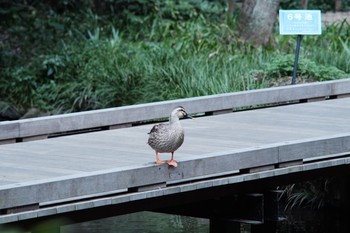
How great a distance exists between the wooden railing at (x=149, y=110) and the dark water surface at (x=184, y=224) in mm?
1297

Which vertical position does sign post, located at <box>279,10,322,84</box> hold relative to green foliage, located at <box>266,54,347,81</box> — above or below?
above

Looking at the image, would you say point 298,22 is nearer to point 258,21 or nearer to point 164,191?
point 258,21

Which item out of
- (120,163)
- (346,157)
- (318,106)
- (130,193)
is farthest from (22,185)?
(318,106)

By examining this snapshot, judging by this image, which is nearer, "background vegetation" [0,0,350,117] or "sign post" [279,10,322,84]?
"sign post" [279,10,322,84]

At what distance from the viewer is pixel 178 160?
29.4 feet

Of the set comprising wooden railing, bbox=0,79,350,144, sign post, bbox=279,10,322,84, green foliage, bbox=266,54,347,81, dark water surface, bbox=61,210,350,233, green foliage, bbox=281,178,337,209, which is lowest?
dark water surface, bbox=61,210,350,233

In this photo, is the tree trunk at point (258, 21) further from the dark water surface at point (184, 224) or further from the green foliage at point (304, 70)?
the dark water surface at point (184, 224)

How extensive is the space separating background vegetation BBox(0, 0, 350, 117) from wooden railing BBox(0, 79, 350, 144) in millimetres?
1904

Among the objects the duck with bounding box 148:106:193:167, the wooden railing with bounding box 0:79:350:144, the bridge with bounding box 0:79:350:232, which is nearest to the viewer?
the bridge with bounding box 0:79:350:232

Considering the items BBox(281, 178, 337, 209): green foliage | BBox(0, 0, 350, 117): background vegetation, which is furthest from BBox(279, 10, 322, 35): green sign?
BBox(281, 178, 337, 209): green foliage

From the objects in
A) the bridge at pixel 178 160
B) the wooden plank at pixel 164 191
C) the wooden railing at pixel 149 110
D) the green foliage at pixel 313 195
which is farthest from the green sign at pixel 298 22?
the wooden plank at pixel 164 191

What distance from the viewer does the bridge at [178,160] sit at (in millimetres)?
8328

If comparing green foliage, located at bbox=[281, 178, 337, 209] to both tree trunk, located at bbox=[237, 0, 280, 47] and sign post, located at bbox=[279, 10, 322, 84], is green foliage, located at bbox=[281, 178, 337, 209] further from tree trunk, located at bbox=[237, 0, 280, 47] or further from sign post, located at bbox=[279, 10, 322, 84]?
tree trunk, located at bbox=[237, 0, 280, 47]

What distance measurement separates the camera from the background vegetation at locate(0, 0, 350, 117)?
1708 centimetres
